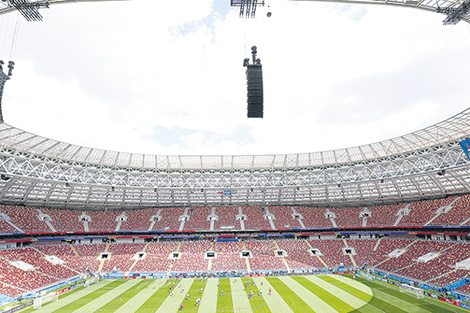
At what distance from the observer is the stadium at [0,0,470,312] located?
1233 inches

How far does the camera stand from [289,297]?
31.4 meters

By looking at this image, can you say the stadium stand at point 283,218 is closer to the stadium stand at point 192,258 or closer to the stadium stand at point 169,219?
the stadium stand at point 192,258

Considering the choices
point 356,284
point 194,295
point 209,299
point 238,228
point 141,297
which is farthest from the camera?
point 238,228

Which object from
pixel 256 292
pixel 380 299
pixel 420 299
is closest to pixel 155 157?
pixel 256 292

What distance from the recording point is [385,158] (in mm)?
42781

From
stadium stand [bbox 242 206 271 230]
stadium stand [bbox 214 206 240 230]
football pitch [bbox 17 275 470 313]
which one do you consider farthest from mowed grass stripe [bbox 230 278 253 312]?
stadium stand [bbox 242 206 271 230]

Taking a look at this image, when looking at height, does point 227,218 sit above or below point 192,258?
above

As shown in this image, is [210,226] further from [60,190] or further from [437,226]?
[437,226]

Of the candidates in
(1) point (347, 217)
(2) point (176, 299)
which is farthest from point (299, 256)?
(2) point (176, 299)

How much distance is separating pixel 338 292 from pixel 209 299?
1687cm

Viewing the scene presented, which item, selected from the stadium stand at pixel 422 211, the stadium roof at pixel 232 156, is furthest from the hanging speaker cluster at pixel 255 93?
the stadium stand at pixel 422 211

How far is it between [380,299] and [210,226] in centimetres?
3496

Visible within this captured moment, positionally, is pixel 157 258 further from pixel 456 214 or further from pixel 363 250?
pixel 456 214

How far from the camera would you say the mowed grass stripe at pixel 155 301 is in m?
28.1
